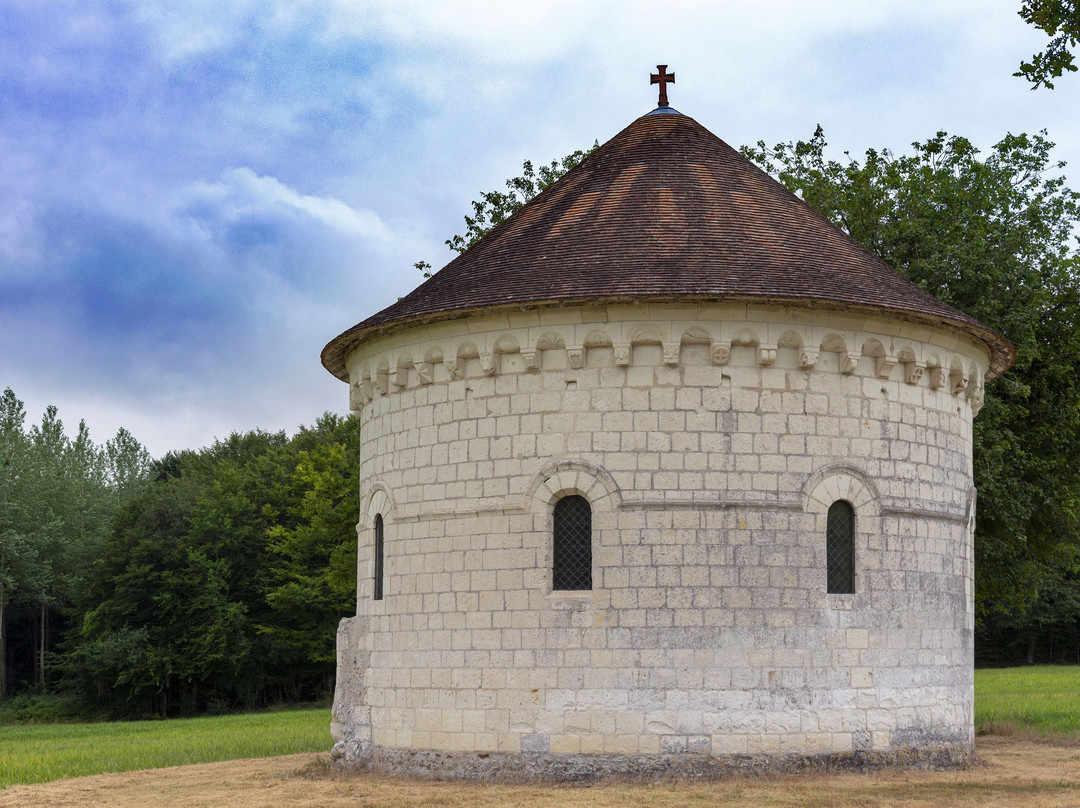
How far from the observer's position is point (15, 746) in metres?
30.3

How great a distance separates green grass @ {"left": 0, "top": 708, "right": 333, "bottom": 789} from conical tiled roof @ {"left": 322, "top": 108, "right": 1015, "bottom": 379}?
26.5 feet

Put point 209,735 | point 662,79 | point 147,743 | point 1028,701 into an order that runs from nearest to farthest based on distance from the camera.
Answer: point 662,79
point 147,743
point 209,735
point 1028,701

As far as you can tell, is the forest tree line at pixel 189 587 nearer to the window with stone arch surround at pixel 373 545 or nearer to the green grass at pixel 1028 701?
the green grass at pixel 1028 701

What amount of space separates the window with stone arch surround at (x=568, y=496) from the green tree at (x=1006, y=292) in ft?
31.4

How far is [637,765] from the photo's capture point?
1391 centimetres

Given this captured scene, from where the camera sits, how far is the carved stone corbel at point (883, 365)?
15102 millimetres

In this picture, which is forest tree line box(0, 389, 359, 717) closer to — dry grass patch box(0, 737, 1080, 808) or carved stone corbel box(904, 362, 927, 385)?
dry grass patch box(0, 737, 1080, 808)

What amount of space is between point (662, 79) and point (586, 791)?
410 inches

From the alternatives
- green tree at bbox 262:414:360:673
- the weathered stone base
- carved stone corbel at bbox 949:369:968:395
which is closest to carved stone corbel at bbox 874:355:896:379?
carved stone corbel at bbox 949:369:968:395

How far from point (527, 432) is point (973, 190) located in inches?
518

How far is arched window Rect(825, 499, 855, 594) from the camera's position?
Answer: 583 inches

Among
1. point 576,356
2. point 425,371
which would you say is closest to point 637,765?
point 576,356

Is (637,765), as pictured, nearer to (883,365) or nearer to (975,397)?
(883,365)

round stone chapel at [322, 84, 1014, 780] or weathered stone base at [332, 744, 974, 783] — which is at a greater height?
round stone chapel at [322, 84, 1014, 780]
